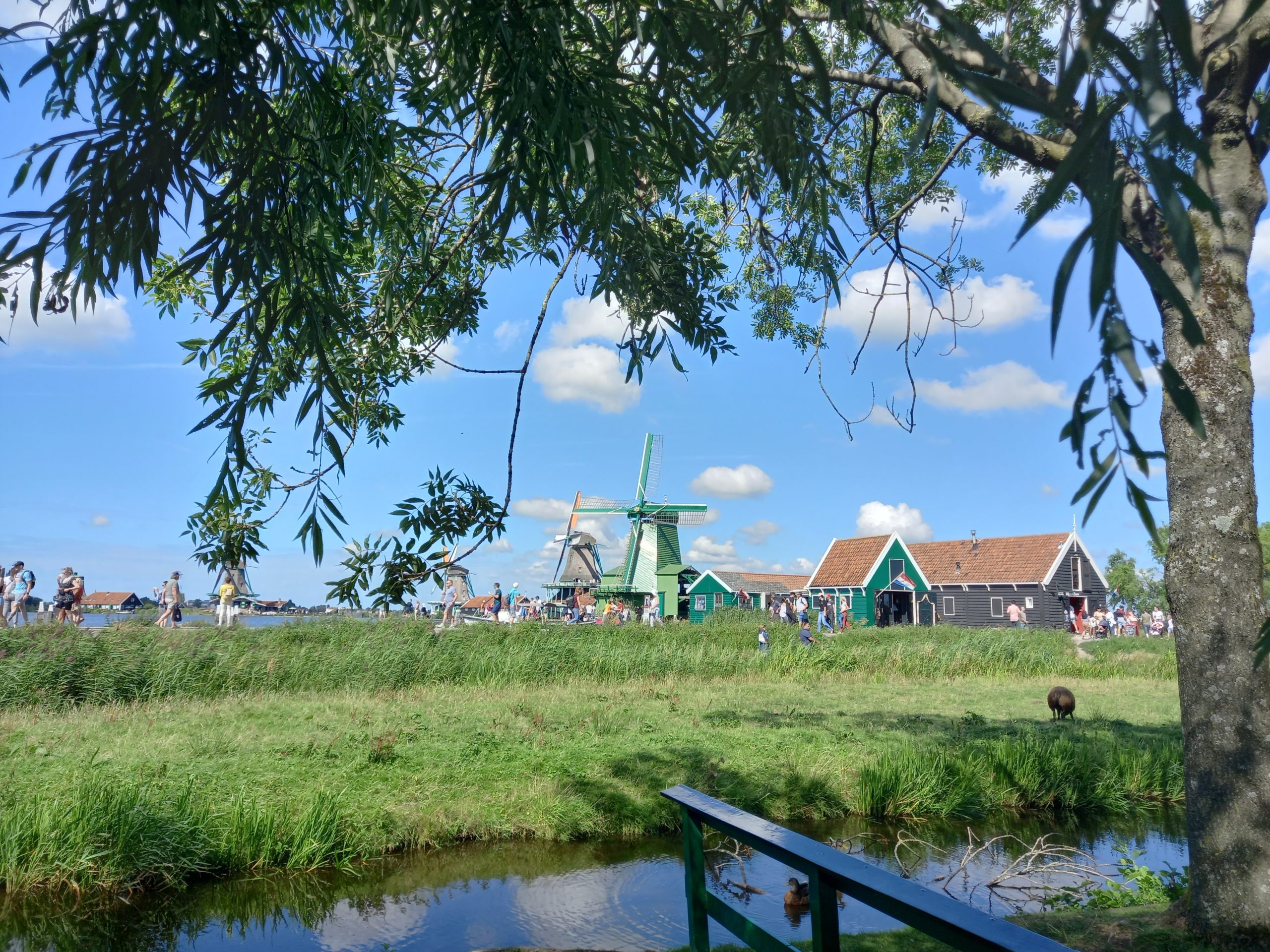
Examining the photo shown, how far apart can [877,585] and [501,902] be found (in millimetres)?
36423

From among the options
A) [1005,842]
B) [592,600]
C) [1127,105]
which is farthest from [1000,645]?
[592,600]

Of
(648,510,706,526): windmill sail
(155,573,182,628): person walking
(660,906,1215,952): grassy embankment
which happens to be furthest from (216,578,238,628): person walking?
(648,510,706,526): windmill sail

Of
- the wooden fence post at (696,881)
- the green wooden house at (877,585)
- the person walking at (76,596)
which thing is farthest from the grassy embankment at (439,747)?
the green wooden house at (877,585)

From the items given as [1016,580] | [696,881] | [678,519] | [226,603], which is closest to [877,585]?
[1016,580]

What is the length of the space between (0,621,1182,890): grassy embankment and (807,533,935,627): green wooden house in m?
24.3

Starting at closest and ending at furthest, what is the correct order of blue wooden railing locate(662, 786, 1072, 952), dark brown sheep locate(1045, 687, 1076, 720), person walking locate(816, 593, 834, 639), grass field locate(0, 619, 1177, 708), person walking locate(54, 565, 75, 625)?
blue wooden railing locate(662, 786, 1072, 952) → grass field locate(0, 619, 1177, 708) → dark brown sheep locate(1045, 687, 1076, 720) → person walking locate(54, 565, 75, 625) → person walking locate(816, 593, 834, 639)

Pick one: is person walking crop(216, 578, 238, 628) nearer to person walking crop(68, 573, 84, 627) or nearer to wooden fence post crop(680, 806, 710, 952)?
person walking crop(68, 573, 84, 627)

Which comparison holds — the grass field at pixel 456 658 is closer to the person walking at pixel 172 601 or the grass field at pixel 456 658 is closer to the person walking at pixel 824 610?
the person walking at pixel 172 601

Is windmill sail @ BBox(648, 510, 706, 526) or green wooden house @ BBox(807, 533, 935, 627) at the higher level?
windmill sail @ BBox(648, 510, 706, 526)

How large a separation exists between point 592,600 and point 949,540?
1966 centimetres

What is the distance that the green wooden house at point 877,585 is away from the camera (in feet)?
134

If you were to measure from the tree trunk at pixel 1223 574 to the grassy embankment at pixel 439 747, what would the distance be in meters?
4.57

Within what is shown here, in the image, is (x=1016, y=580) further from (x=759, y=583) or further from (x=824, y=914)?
(x=824, y=914)

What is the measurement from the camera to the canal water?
5.88 metres
